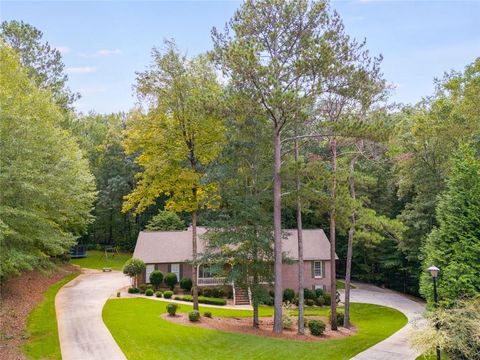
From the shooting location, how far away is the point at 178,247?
34812mm

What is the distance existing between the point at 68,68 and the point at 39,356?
1169 inches

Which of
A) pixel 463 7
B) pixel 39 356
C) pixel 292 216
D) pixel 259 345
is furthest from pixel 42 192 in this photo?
pixel 292 216

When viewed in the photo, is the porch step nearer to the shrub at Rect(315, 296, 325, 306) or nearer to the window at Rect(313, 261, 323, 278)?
the shrub at Rect(315, 296, 325, 306)

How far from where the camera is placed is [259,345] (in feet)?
55.3

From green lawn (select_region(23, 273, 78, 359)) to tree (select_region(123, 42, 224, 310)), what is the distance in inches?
271

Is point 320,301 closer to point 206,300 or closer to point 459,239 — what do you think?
point 206,300

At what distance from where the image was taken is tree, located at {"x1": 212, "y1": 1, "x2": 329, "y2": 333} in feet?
54.1

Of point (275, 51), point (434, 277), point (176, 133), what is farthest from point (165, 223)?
point (434, 277)

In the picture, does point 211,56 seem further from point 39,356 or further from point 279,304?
point 39,356

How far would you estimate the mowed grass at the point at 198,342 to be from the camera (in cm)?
1538

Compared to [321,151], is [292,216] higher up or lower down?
lower down

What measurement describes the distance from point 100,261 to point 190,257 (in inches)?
703

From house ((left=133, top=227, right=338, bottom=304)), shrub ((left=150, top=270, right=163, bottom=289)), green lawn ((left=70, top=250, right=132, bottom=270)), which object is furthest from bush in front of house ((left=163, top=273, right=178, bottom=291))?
green lawn ((left=70, top=250, right=132, bottom=270))

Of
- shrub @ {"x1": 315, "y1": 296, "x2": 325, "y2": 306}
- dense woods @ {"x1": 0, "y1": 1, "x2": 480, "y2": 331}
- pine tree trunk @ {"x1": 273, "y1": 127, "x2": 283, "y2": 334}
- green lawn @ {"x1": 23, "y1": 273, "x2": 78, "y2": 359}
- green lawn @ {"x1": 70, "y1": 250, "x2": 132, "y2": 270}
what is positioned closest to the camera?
green lawn @ {"x1": 23, "y1": 273, "x2": 78, "y2": 359}
